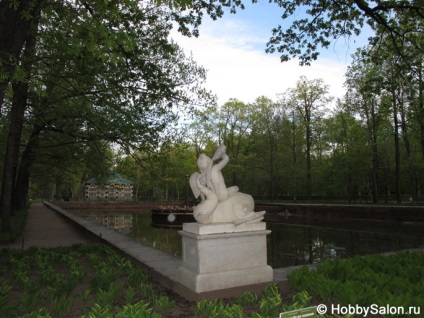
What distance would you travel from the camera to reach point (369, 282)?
13.8 ft

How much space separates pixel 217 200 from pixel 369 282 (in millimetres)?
2427

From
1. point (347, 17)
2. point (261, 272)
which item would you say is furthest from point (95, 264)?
point (347, 17)

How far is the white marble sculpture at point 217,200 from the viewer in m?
5.16

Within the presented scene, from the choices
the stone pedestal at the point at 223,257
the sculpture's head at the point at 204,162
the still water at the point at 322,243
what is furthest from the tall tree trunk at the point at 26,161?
the stone pedestal at the point at 223,257

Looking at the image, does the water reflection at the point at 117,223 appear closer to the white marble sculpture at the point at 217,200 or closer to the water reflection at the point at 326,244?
the water reflection at the point at 326,244

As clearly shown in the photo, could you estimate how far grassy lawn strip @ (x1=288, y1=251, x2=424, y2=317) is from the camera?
3.52 metres

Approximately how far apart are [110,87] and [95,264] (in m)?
5.82

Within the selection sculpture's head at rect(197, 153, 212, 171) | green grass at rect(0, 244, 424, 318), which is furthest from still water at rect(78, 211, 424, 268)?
sculpture's head at rect(197, 153, 212, 171)

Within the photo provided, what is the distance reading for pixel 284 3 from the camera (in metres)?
9.15

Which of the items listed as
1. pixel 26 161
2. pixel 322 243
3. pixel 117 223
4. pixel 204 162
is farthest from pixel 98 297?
pixel 117 223

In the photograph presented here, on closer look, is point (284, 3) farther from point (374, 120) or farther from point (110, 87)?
point (374, 120)

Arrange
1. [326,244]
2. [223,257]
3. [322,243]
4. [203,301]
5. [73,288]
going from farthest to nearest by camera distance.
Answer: [322,243]
[326,244]
[223,257]
[73,288]
[203,301]

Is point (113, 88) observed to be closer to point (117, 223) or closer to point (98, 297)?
point (98, 297)

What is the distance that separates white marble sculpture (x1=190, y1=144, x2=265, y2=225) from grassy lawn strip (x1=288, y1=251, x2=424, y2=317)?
1.22 meters
